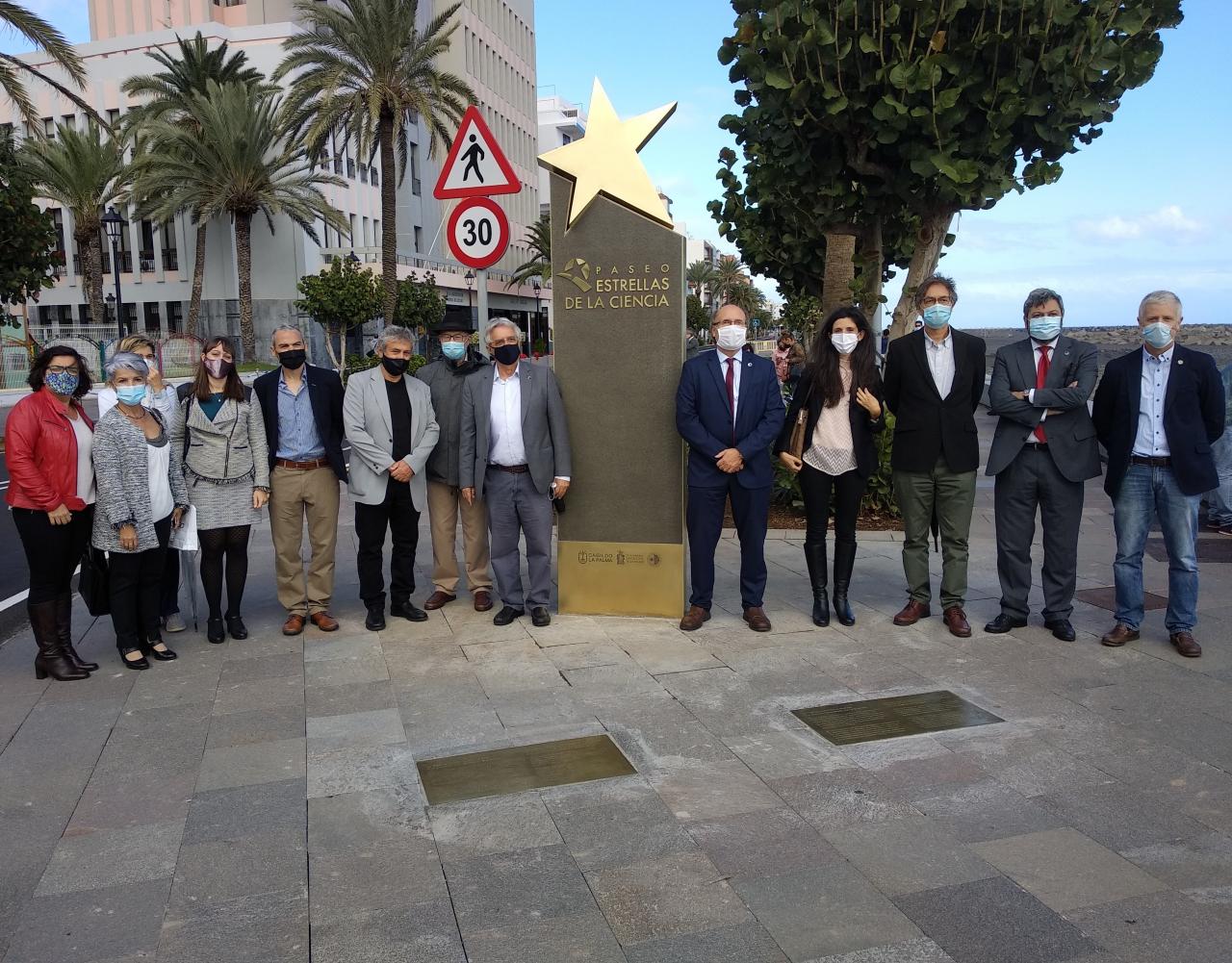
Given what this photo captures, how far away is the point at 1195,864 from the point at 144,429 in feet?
17.9

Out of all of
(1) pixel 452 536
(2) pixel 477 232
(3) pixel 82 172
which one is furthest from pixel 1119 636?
(3) pixel 82 172

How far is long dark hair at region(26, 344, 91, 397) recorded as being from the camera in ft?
18.3

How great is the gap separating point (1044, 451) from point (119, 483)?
5.30 m

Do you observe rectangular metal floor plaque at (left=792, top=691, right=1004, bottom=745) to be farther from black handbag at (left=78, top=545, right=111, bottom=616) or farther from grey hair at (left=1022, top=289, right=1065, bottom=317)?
black handbag at (left=78, top=545, right=111, bottom=616)

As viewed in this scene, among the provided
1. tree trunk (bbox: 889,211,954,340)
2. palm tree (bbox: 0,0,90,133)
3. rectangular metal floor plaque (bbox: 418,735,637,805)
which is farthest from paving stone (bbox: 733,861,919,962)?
palm tree (bbox: 0,0,90,133)

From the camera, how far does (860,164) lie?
31.7 feet

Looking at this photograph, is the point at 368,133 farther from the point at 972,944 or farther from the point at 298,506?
the point at 972,944

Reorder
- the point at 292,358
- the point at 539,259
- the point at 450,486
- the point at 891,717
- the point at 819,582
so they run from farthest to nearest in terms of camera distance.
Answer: the point at 539,259, the point at 450,486, the point at 819,582, the point at 292,358, the point at 891,717

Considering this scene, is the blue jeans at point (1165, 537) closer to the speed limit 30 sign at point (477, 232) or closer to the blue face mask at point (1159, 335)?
the blue face mask at point (1159, 335)

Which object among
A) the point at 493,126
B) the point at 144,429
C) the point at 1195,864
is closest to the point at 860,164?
the point at 144,429

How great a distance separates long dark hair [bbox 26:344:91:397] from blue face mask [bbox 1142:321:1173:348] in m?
5.94

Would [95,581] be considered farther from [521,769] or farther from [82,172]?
[82,172]

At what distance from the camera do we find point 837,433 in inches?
252

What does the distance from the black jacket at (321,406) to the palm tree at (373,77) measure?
2665cm
